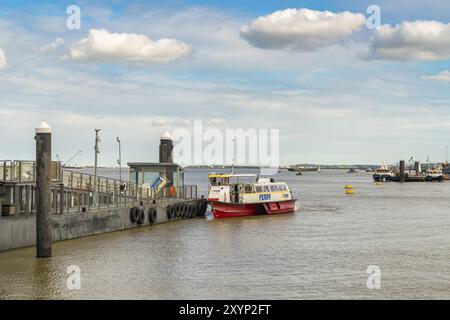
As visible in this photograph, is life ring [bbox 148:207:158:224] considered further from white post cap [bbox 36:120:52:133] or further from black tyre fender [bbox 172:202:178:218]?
white post cap [bbox 36:120:52:133]

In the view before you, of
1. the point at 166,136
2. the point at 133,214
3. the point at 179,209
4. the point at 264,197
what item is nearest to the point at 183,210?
the point at 179,209

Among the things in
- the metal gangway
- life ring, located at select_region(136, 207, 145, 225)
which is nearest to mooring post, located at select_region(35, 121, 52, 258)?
the metal gangway

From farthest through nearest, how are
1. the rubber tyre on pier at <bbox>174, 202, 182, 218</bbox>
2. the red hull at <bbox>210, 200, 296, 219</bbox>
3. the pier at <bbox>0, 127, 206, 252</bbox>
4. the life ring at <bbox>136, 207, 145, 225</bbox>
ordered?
the red hull at <bbox>210, 200, 296, 219</bbox> → the rubber tyre on pier at <bbox>174, 202, 182, 218</bbox> → the life ring at <bbox>136, 207, 145, 225</bbox> → the pier at <bbox>0, 127, 206, 252</bbox>

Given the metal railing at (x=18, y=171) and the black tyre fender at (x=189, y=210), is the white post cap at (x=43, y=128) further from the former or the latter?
the black tyre fender at (x=189, y=210)

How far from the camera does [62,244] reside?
29.7 metres

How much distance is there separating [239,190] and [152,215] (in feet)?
33.7

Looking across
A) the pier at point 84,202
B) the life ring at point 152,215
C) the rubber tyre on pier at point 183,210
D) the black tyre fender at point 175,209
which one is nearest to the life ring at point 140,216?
the pier at point 84,202

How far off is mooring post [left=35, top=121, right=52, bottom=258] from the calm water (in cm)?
119

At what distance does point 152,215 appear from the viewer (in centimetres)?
4125

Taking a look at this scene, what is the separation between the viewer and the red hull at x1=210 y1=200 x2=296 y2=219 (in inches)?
1881

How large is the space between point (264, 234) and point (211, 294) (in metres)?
18.5

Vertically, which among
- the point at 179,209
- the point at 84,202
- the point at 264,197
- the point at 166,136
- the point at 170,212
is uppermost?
the point at 166,136

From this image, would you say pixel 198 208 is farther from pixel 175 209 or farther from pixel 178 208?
pixel 175 209

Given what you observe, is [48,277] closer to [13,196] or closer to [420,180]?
[13,196]
